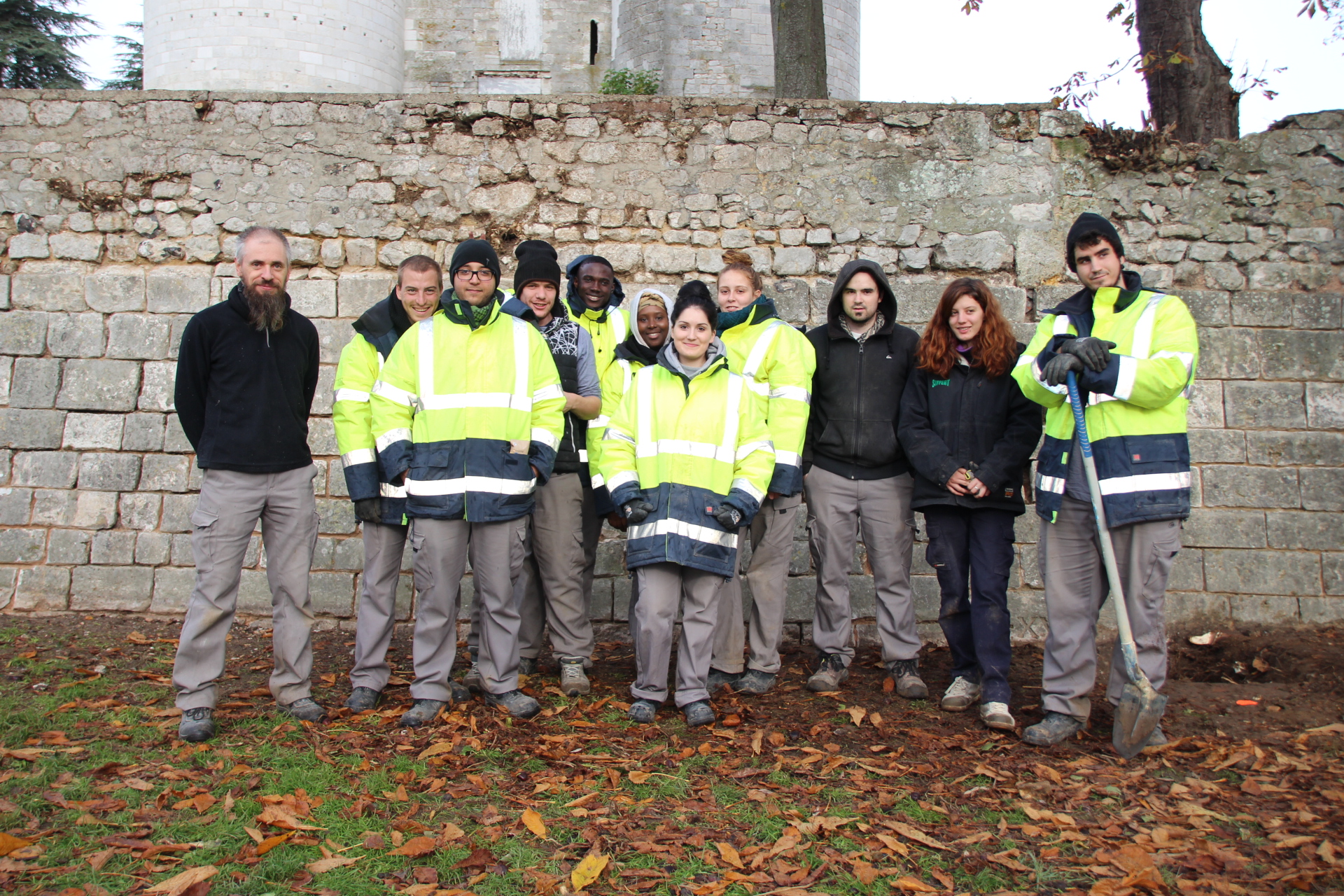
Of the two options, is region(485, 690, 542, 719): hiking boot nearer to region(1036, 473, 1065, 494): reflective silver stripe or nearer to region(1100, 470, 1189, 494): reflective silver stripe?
region(1036, 473, 1065, 494): reflective silver stripe

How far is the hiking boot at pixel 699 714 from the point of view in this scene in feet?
12.9

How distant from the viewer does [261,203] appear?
5766 mm

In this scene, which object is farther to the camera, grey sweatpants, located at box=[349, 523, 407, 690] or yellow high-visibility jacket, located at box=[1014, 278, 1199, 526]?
grey sweatpants, located at box=[349, 523, 407, 690]

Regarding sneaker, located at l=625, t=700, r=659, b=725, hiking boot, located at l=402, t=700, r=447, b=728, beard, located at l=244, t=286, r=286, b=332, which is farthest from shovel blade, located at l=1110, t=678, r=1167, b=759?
beard, located at l=244, t=286, r=286, b=332

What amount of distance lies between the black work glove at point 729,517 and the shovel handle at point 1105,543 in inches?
A: 59.4

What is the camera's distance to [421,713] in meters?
3.91

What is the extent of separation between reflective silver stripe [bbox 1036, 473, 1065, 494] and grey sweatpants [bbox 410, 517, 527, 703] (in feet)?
7.90

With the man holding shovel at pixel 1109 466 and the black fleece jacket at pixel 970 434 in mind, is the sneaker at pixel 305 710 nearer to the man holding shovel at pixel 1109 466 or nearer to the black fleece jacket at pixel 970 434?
the black fleece jacket at pixel 970 434

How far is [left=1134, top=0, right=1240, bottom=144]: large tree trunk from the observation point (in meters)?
6.62

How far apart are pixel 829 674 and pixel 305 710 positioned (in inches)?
100

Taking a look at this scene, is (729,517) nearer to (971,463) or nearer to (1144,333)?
(971,463)

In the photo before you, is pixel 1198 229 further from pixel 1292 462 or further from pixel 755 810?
pixel 755 810

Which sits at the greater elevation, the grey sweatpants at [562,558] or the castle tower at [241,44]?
the castle tower at [241,44]

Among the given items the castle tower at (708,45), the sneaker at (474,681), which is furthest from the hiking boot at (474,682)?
the castle tower at (708,45)
